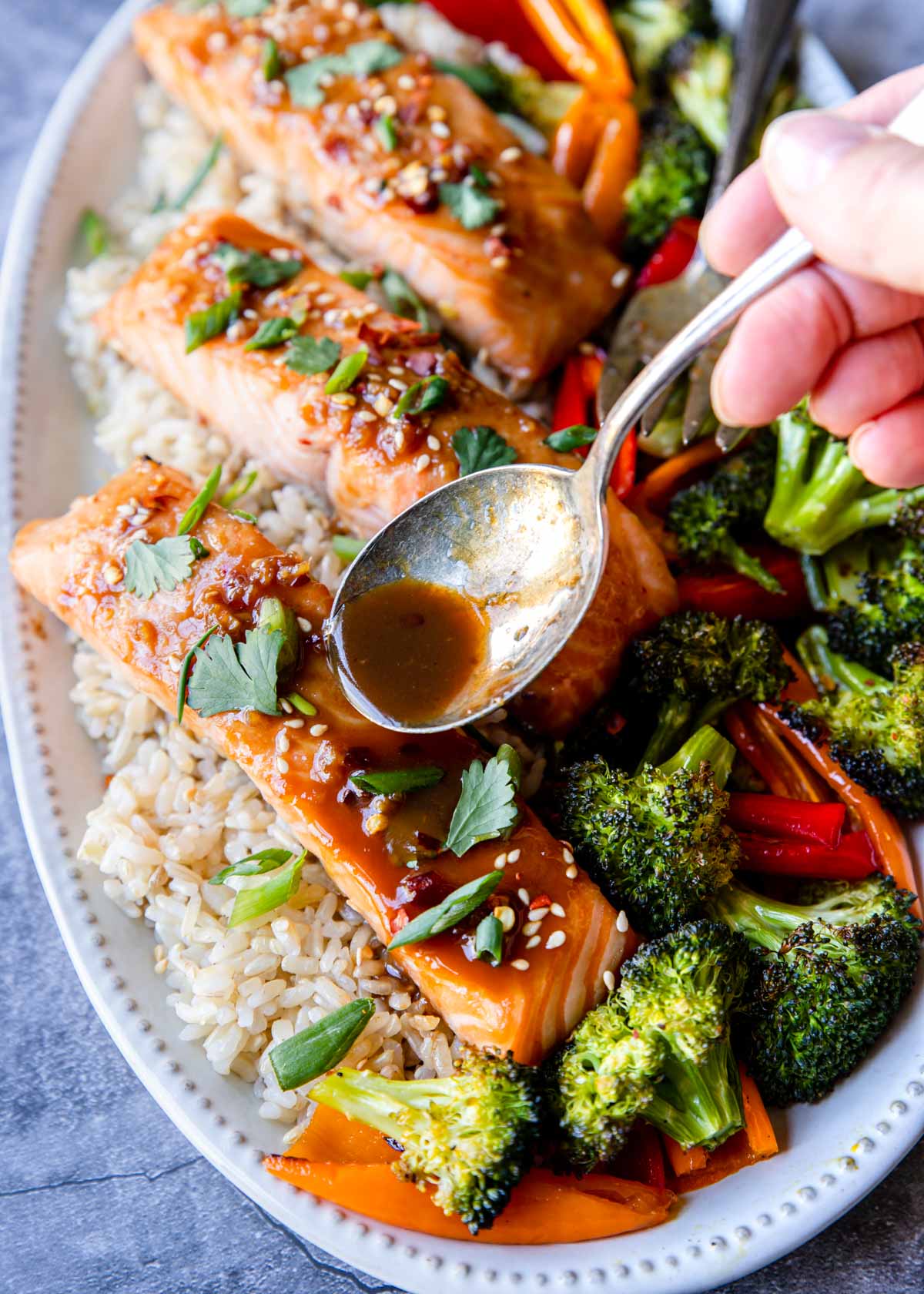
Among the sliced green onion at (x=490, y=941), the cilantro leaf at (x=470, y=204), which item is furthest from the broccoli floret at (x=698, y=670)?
the cilantro leaf at (x=470, y=204)

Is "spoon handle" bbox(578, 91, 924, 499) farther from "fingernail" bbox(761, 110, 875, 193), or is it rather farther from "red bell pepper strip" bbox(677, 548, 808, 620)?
"red bell pepper strip" bbox(677, 548, 808, 620)

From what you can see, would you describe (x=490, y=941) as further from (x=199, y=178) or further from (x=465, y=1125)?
(x=199, y=178)

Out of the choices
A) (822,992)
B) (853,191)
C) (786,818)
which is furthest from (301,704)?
(853,191)

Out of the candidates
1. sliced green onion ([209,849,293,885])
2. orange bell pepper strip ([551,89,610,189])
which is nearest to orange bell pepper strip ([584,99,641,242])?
orange bell pepper strip ([551,89,610,189])

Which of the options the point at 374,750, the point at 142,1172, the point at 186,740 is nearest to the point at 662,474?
the point at 374,750

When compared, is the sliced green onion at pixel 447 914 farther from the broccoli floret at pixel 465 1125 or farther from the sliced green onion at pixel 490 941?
the broccoli floret at pixel 465 1125

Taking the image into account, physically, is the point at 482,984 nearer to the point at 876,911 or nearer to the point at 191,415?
the point at 876,911
